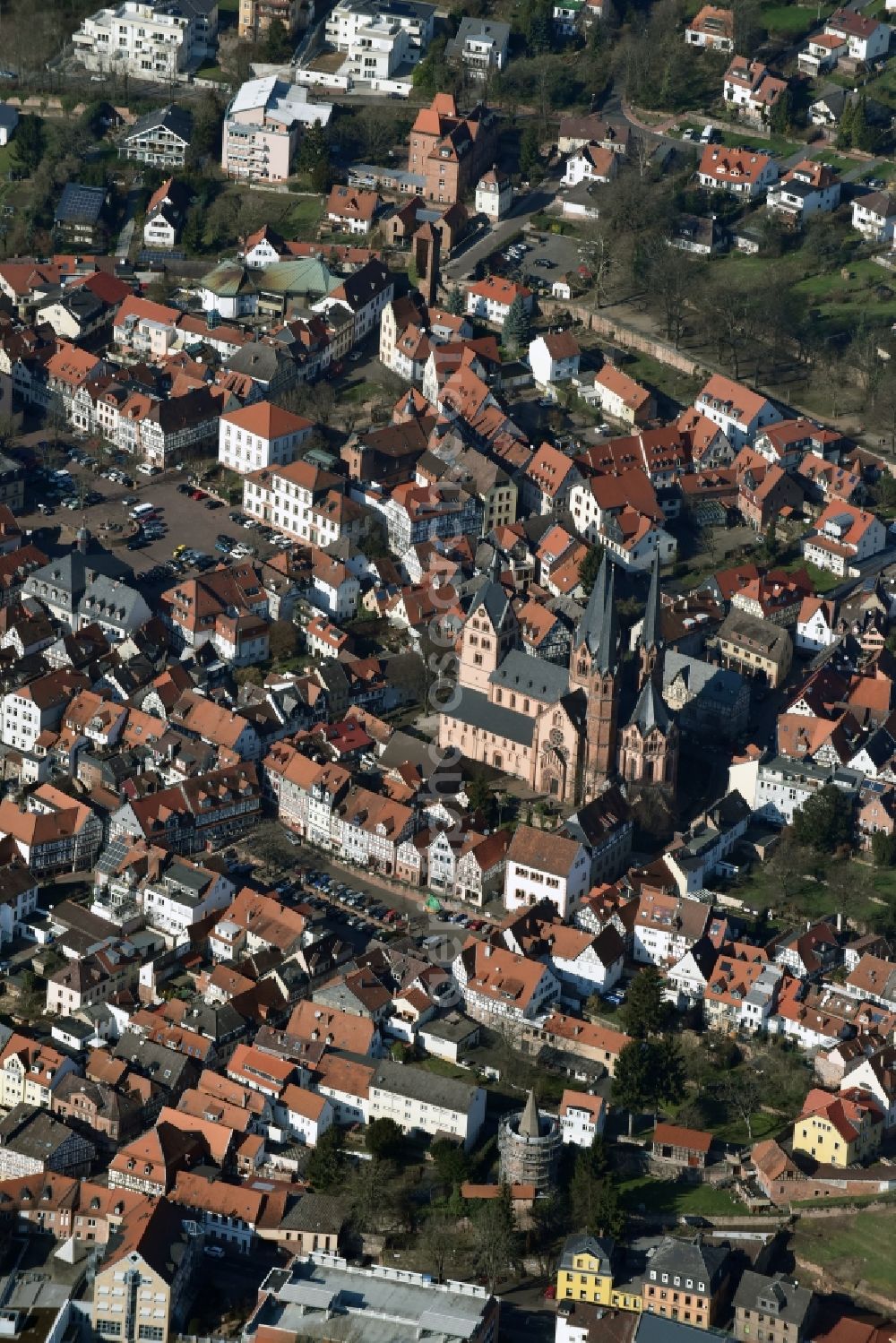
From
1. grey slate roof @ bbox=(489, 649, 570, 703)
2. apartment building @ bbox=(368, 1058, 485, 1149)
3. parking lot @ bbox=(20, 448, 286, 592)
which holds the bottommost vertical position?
parking lot @ bbox=(20, 448, 286, 592)

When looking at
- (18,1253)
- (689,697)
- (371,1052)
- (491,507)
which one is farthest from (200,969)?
(491,507)

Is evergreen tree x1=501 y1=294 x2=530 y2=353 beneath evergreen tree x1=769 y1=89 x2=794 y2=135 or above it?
beneath

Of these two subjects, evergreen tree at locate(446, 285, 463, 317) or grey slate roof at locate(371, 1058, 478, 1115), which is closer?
grey slate roof at locate(371, 1058, 478, 1115)

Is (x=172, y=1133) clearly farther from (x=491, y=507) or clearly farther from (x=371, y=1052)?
(x=491, y=507)

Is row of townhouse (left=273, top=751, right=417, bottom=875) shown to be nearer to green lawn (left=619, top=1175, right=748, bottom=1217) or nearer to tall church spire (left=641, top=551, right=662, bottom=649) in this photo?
tall church spire (left=641, top=551, right=662, bottom=649)

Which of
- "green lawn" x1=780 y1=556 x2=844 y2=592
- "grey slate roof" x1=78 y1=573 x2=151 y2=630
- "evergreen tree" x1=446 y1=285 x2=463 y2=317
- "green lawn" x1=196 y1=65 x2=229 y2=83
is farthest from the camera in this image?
"green lawn" x1=196 y1=65 x2=229 y2=83

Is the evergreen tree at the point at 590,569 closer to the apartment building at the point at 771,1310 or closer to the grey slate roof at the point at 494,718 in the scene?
the grey slate roof at the point at 494,718

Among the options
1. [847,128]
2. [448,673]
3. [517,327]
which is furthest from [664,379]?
[448,673]

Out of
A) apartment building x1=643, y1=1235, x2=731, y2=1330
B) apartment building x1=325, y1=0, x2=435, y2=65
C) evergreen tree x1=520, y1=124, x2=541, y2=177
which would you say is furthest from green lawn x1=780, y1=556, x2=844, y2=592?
apartment building x1=325, y1=0, x2=435, y2=65

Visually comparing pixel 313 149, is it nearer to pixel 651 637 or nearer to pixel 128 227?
pixel 128 227
